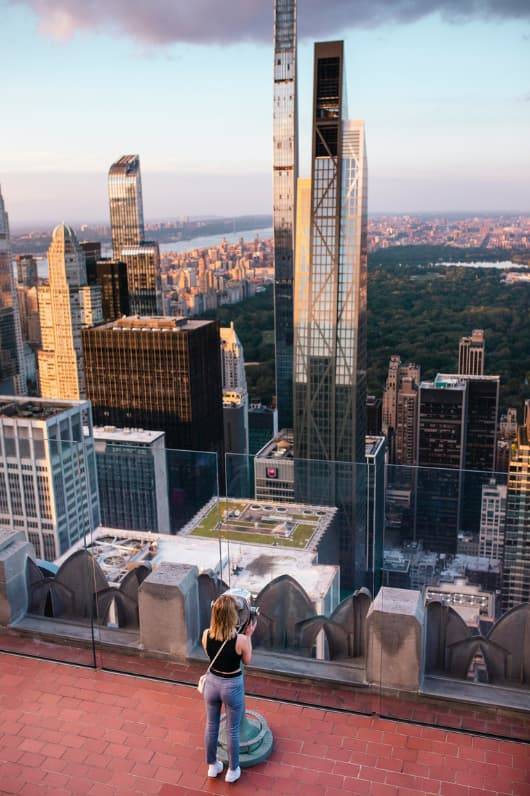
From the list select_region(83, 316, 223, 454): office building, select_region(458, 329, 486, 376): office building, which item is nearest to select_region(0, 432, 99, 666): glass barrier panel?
select_region(458, 329, 486, 376): office building

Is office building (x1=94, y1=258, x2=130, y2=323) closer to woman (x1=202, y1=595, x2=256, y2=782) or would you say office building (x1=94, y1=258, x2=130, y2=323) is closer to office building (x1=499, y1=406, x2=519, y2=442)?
office building (x1=499, y1=406, x2=519, y2=442)

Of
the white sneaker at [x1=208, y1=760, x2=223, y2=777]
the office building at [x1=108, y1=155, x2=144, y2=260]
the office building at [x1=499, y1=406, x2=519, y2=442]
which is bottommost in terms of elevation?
the office building at [x1=499, y1=406, x2=519, y2=442]

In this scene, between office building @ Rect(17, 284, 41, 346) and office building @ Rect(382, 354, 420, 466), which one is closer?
office building @ Rect(382, 354, 420, 466)

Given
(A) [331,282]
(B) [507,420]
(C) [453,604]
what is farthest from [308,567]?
(B) [507,420]

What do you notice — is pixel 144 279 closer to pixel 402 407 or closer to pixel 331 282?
pixel 402 407

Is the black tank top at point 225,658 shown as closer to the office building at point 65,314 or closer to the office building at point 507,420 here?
the office building at point 507,420

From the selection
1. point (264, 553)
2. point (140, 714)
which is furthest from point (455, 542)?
point (140, 714)

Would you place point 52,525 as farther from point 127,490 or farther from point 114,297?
point 114,297

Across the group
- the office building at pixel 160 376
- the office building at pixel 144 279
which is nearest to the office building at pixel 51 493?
the office building at pixel 160 376
